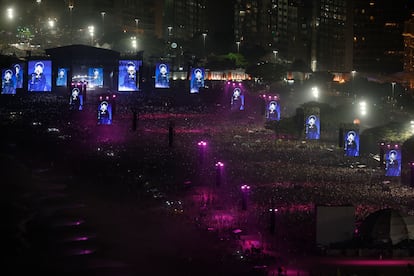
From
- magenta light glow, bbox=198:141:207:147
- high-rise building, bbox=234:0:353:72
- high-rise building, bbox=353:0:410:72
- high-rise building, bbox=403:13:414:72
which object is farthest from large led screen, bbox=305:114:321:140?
high-rise building, bbox=234:0:353:72

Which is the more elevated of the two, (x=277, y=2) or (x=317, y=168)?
(x=277, y=2)

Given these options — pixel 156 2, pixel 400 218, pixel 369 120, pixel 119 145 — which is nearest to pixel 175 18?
pixel 156 2

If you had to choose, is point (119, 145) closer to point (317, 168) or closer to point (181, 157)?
point (181, 157)

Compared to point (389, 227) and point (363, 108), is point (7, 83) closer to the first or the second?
point (389, 227)

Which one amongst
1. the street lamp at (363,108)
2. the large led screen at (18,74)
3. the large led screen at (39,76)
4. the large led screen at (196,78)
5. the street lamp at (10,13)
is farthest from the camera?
the street lamp at (10,13)

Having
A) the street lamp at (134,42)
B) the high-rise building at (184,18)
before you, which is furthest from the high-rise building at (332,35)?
the street lamp at (134,42)

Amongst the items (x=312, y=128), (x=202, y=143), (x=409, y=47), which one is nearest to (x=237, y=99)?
(x=312, y=128)

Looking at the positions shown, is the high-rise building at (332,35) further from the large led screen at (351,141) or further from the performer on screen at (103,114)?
the performer on screen at (103,114)
